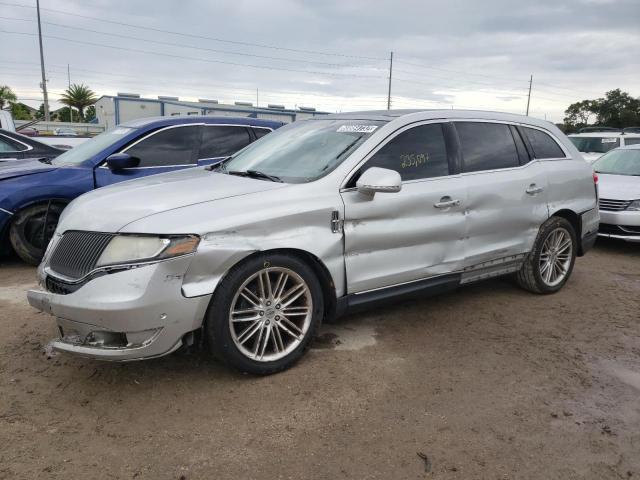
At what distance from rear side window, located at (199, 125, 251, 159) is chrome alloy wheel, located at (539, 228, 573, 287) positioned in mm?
3824

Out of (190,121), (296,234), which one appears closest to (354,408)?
(296,234)

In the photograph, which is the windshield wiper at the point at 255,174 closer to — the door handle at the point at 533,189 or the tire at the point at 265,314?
the tire at the point at 265,314

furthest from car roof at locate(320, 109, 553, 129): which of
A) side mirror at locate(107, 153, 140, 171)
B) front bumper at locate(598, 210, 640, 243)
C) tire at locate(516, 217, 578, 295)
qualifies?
front bumper at locate(598, 210, 640, 243)

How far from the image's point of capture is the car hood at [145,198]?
3223mm

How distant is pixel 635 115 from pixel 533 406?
5359 cm

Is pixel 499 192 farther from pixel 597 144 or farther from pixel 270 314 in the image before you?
pixel 597 144

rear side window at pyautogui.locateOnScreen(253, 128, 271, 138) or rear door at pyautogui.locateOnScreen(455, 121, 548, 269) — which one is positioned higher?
rear side window at pyautogui.locateOnScreen(253, 128, 271, 138)

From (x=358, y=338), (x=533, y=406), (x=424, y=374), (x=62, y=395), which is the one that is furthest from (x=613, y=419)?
(x=62, y=395)

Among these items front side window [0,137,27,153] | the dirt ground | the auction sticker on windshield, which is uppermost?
the auction sticker on windshield

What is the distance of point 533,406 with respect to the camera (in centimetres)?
318

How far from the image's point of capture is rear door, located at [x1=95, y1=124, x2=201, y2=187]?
6.15 m

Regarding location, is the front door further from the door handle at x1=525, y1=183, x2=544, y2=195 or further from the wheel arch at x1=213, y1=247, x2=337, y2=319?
the door handle at x1=525, y1=183, x2=544, y2=195

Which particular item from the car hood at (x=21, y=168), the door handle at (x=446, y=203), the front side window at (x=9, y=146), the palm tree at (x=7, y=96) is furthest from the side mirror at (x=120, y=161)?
the palm tree at (x=7, y=96)

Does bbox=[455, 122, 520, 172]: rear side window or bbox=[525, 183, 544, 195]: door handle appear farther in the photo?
bbox=[525, 183, 544, 195]: door handle
